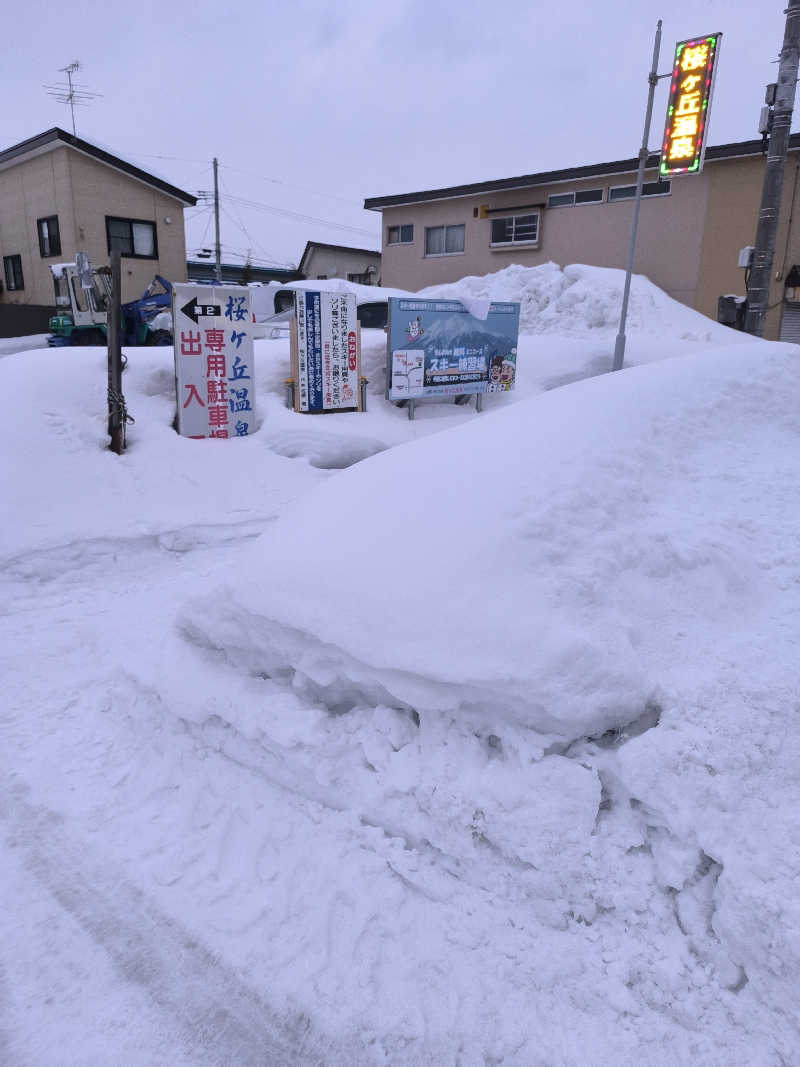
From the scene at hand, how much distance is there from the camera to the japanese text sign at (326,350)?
32.7 feet

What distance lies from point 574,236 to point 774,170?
13.2 m

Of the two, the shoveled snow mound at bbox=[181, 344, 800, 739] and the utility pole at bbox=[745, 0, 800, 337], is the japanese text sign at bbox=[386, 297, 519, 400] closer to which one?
the utility pole at bbox=[745, 0, 800, 337]

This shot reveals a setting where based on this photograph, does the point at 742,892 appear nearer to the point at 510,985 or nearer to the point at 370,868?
the point at 510,985

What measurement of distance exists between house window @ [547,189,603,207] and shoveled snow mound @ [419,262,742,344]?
2449 millimetres

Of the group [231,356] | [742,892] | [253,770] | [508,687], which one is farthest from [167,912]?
[231,356]

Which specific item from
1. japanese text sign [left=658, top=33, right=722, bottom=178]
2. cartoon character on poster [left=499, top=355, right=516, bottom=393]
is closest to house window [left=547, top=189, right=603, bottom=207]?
cartoon character on poster [left=499, top=355, right=516, bottom=393]

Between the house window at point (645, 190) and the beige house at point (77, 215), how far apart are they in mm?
15158

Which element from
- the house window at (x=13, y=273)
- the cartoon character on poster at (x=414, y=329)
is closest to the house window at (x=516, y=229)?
the cartoon character on poster at (x=414, y=329)

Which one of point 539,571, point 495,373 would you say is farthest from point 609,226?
point 539,571

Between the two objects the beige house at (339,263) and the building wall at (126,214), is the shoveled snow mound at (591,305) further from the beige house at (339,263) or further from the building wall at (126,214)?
the beige house at (339,263)

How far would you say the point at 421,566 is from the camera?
3.30m

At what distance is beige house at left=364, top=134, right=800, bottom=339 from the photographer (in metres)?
17.4

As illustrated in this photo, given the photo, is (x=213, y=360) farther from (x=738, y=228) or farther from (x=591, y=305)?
(x=738, y=228)

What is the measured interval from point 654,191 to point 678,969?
69.7 feet
